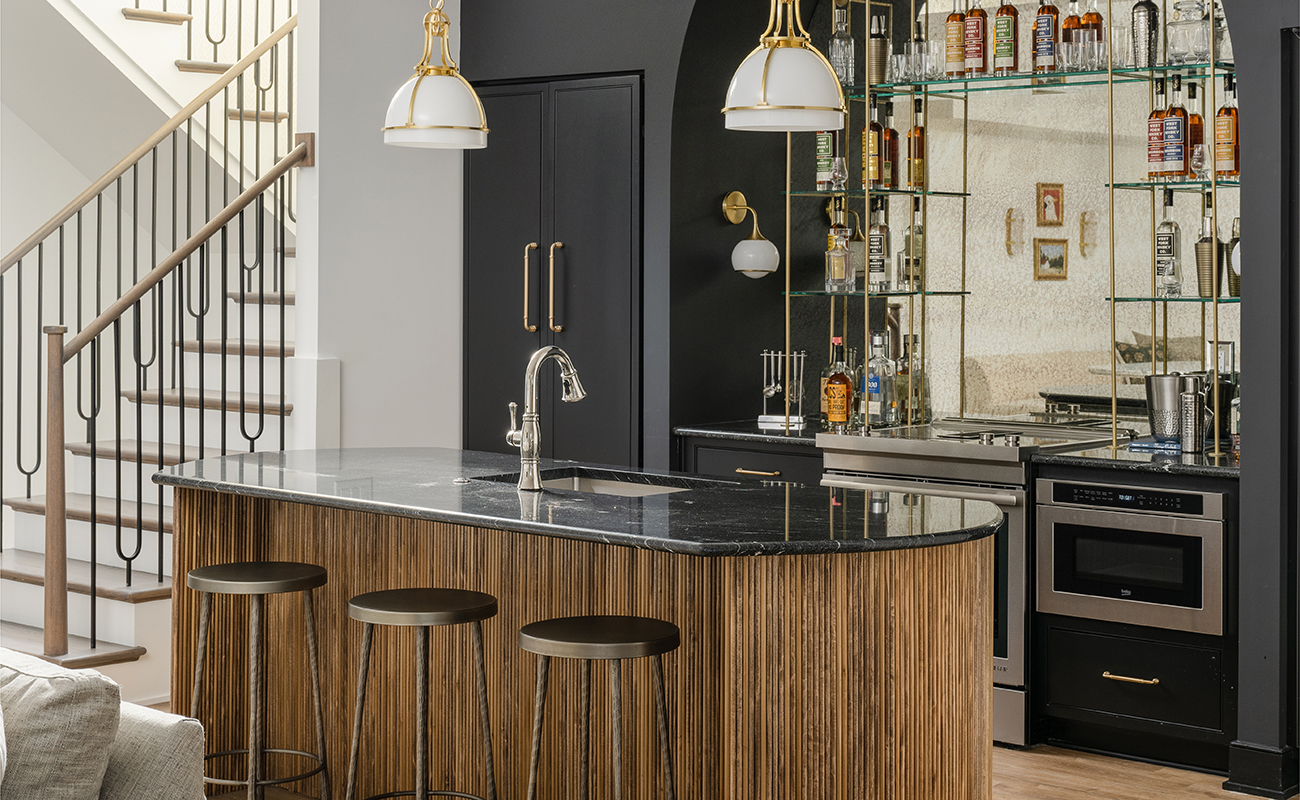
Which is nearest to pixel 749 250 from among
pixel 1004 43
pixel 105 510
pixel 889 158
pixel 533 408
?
pixel 889 158

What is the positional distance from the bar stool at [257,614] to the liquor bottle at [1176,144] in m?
2.93

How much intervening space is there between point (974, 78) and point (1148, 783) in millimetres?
2430

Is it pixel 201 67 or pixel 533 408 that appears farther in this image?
pixel 201 67

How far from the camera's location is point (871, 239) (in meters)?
5.36

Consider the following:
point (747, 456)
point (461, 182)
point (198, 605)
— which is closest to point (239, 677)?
point (198, 605)

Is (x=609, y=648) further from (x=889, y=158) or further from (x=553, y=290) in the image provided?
(x=889, y=158)

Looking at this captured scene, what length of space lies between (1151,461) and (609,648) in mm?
2137

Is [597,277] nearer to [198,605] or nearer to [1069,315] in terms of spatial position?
[1069,315]

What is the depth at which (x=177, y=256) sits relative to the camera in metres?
5.15

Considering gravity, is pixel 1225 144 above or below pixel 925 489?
above

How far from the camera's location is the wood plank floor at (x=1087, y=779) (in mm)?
4121

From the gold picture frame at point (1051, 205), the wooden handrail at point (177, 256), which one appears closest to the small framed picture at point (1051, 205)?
the gold picture frame at point (1051, 205)

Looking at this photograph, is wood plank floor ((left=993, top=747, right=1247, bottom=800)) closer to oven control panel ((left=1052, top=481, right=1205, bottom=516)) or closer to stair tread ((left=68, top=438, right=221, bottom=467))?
oven control panel ((left=1052, top=481, right=1205, bottom=516))

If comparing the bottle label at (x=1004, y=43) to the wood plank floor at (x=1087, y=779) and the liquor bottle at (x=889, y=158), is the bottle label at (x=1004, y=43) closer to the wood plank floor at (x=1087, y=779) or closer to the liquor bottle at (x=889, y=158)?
the liquor bottle at (x=889, y=158)
